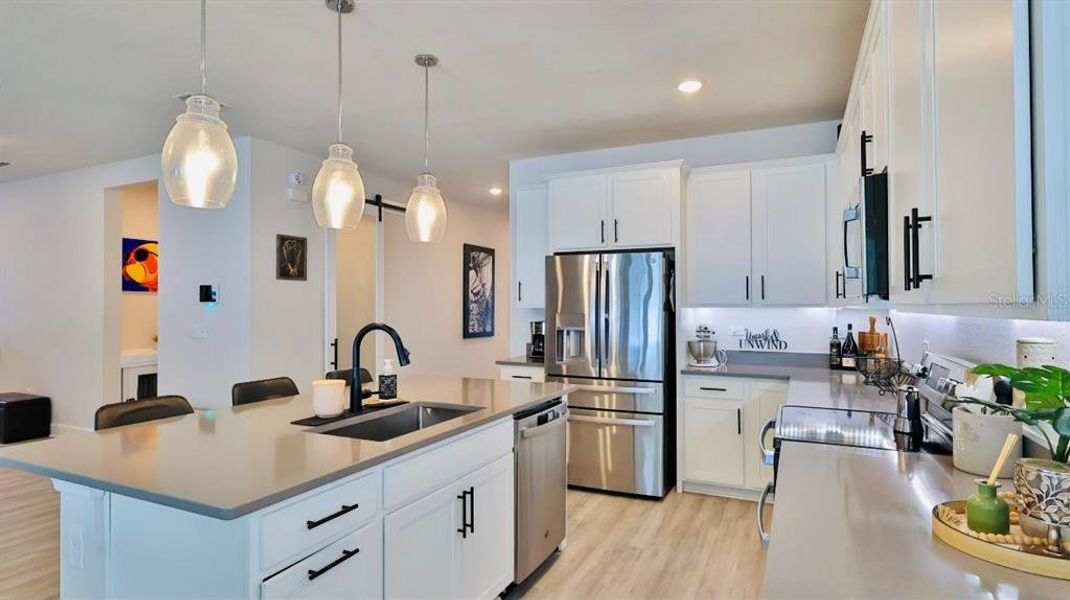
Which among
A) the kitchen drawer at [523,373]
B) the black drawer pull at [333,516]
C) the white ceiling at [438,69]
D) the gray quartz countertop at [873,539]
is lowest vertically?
the black drawer pull at [333,516]

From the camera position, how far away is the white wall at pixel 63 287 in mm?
5043

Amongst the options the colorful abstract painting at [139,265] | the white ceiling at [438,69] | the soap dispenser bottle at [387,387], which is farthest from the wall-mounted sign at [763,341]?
the colorful abstract painting at [139,265]

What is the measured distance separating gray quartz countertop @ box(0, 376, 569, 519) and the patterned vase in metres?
1.46

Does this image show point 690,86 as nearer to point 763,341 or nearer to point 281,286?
point 763,341

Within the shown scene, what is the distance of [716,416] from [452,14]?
9.43 ft

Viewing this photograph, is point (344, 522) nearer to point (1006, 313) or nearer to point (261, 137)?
point (1006, 313)

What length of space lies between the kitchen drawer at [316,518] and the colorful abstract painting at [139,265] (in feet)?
18.2

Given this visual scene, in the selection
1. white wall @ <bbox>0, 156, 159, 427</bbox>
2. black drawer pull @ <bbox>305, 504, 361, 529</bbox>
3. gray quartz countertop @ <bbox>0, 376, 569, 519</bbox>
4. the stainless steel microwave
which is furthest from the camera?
white wall @ <bbox>0, 156, 159, 427</bbox>

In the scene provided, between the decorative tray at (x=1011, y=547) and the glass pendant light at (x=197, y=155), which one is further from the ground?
the glass pendant light at (x=197, y=155)

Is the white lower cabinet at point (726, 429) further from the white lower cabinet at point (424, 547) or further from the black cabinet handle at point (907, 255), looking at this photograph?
the black cabinet handle at point (907, 255)

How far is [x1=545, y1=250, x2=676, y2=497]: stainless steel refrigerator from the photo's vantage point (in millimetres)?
3721

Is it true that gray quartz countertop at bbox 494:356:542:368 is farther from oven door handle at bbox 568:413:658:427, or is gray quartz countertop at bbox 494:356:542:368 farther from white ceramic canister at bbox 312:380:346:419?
white ceramic canister at bbox 312:380:346:419

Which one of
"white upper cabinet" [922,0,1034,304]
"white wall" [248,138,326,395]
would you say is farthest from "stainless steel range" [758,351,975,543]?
"white wall" [248,138,326,395]

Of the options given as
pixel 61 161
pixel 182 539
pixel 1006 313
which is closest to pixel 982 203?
pixel 1006 313
